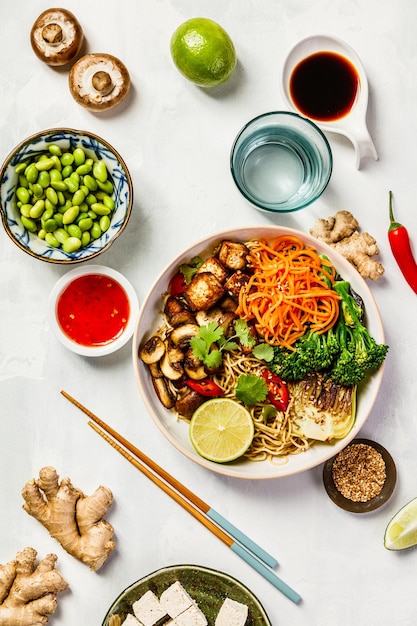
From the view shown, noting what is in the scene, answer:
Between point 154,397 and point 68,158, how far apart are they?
1402 millimetres

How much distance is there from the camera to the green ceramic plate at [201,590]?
3662mm

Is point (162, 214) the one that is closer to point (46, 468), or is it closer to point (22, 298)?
point (22, 298)

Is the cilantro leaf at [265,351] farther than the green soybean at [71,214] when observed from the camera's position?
No

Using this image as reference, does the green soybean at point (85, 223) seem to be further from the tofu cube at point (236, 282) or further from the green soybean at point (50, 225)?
the tofu cube at point (236, 282)

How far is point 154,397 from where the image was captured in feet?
11.7

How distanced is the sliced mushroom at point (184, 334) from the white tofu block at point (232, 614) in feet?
4.97

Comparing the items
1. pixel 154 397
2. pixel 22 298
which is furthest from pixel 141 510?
pixel 22 298

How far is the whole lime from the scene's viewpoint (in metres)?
A: 3.47

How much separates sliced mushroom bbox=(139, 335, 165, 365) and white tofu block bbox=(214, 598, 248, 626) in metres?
1.45

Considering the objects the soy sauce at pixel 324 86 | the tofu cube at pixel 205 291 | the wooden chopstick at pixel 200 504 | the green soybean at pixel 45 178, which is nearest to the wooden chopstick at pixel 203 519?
the wooden chopstick at pixel 200 504

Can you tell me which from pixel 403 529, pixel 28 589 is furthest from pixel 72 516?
pixel 403 529

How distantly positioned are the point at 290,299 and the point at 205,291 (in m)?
0.45

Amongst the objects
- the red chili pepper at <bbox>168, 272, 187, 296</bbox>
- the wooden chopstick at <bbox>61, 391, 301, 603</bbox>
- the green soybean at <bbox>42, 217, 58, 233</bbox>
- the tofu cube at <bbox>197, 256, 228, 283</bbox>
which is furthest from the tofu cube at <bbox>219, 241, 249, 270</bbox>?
the wooden chopstick at <bbox>61, 391, 301, 603</bbox>

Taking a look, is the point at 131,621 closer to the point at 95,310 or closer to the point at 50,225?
the point at 95,310
